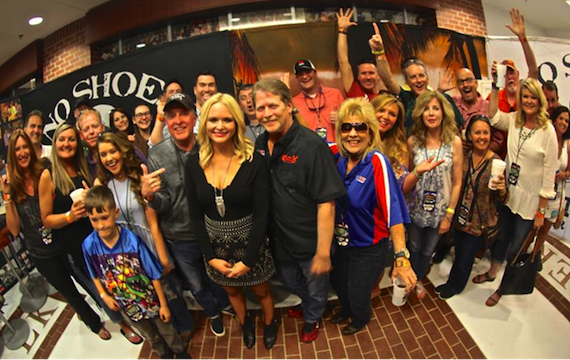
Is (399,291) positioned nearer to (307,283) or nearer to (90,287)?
→ (307,283)

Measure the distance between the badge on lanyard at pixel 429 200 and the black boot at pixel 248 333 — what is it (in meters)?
1.83

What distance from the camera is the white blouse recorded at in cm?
219

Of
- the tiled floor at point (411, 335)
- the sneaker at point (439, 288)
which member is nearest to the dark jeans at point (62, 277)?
the tiled floor at point (411, 335)

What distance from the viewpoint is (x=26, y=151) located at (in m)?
2.09

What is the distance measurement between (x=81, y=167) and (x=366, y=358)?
9.35 ft

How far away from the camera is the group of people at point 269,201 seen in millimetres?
1657

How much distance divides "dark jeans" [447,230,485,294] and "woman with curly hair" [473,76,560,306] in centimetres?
35

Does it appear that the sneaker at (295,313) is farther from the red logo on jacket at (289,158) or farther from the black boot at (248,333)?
the red logo on jacket at (289,158)

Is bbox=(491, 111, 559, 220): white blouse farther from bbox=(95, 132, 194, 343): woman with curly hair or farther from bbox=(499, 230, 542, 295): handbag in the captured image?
bbox=(95, 132, 194, 343): woman with curly hair

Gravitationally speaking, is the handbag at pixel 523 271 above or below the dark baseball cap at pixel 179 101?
below

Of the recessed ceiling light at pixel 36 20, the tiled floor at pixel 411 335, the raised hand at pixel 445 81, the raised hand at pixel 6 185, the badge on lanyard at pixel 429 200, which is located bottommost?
the tiled floor at pixel 411 335

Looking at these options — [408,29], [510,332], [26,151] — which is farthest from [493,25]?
[26,151]

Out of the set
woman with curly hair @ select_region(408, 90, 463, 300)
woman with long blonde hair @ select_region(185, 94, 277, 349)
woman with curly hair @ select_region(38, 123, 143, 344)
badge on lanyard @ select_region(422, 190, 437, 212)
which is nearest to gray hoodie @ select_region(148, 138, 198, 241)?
woman with long blonde hair @ select_region(185, 94, 277, 349)

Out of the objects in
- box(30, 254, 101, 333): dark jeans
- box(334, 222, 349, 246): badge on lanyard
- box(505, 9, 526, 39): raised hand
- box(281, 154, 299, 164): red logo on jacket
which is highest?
box(505, 9, 526, 39): raised hand
